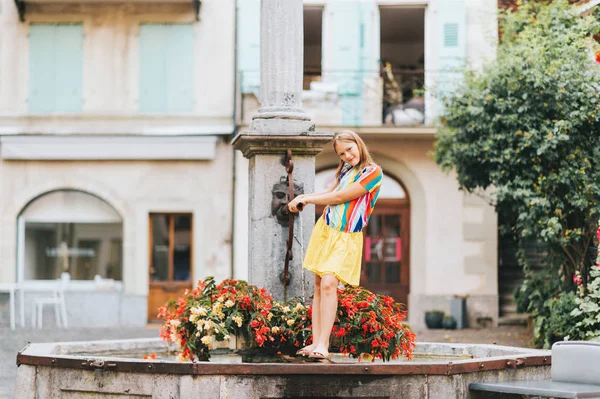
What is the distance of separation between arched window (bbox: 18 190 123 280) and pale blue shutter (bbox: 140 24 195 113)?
8.04ft

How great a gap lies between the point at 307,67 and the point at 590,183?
8.93m

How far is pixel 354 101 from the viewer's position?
21281 millimetres

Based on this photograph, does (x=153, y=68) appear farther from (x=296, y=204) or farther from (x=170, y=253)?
(x=296, y=204)

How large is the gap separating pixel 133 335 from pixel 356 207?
1179 centimetres

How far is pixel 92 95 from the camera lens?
21.7 m

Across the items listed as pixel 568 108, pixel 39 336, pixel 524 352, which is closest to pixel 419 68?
pixel 568 108

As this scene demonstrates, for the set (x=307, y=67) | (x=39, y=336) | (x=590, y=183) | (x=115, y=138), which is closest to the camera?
(x=590, y=183)

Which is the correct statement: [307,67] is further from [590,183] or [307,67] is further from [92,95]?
[590,183]

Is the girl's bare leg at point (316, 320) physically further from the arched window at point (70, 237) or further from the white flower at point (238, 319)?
the arched window at point (70, 237)

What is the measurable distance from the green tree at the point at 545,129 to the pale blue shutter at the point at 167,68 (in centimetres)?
650

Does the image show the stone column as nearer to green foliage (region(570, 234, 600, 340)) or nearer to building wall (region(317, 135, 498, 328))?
green foliage (region(570, 234, 600, 340))

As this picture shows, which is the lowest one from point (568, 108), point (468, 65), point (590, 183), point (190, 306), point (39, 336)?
point (39, 336)

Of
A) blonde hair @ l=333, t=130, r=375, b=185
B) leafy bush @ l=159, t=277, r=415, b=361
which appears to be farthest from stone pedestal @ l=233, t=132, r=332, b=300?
blonde hair @ l=333, t=130, r=375, b=185

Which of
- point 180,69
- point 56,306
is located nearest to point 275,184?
point 56,306
